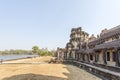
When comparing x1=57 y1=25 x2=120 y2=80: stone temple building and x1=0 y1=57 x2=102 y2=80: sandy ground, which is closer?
x1=0 y1=57 x2=102 y2=80: sandy ground

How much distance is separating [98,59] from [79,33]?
2863cm

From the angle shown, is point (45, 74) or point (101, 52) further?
point (101, 52)

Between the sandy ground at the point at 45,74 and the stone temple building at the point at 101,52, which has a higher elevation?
the stone temple building at the point at 101,52

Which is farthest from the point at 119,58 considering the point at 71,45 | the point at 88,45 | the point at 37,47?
the point at 37,47

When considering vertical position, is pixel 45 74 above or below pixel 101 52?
below

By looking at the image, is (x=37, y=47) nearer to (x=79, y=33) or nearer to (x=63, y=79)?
(x=79, y=33)

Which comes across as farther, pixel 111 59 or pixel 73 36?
pixel 73 36

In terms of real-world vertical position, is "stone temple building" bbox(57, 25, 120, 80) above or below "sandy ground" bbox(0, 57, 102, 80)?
above

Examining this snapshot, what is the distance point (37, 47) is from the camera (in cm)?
14662

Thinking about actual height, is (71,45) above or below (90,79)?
above

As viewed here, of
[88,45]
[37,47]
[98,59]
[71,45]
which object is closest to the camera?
[98,59]

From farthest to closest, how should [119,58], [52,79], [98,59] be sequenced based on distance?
[98,59] → [119,58] → [52,79]

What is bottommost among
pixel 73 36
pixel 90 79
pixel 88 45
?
pixel 90 79

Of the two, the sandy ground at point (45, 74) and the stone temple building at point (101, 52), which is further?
the stone temple building at point (101, 52)
